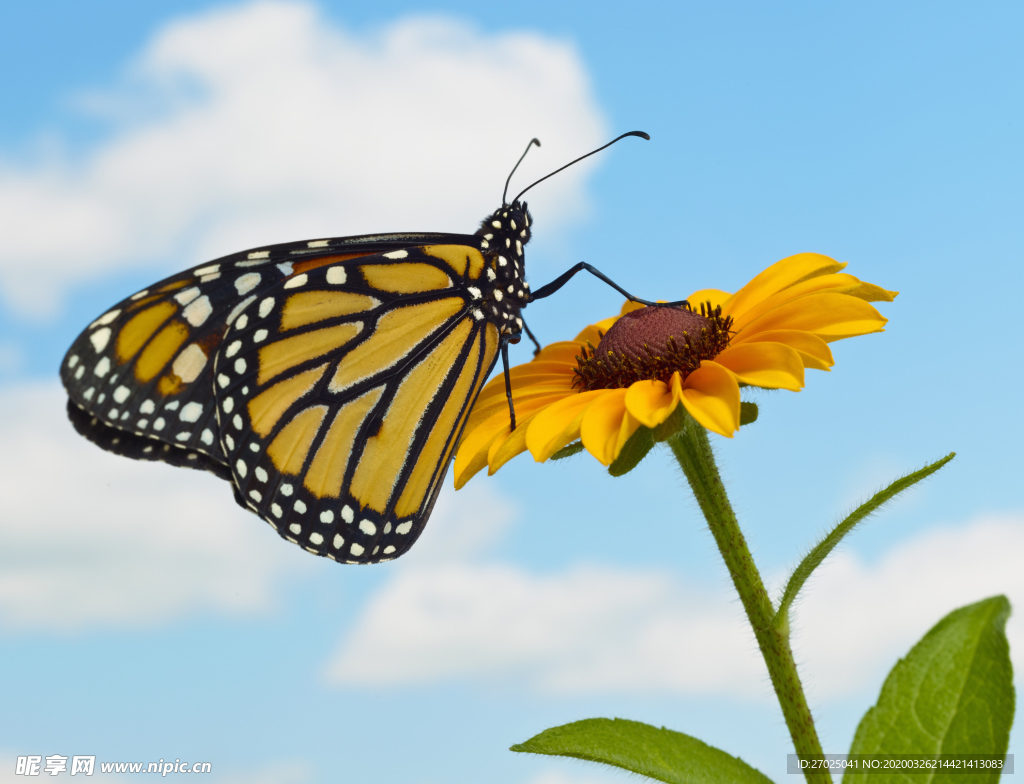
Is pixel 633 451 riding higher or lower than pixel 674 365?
lower

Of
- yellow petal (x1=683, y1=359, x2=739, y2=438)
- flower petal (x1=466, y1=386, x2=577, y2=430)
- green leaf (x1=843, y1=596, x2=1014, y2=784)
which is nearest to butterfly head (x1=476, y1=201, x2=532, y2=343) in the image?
flower petal (x1=466, y1=386, x2=577, y2=430)

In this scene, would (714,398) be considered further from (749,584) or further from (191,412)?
(191,412)

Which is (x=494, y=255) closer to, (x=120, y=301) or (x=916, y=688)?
(x=120, y=301)

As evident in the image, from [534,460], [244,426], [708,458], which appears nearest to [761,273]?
[708,458]

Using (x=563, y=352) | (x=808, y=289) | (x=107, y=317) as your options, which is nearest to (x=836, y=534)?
(x=808, y=289)

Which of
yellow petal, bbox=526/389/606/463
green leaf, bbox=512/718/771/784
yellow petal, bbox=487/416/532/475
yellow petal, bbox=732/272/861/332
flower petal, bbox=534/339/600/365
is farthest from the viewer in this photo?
flower petal, bbox=534/339/600/365

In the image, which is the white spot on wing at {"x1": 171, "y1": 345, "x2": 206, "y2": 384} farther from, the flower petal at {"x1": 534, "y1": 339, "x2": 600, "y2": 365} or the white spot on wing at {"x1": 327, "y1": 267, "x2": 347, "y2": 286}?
the flower petal at {"x1": 534, "y1": 339, "x2": 600, "y2": 365}
